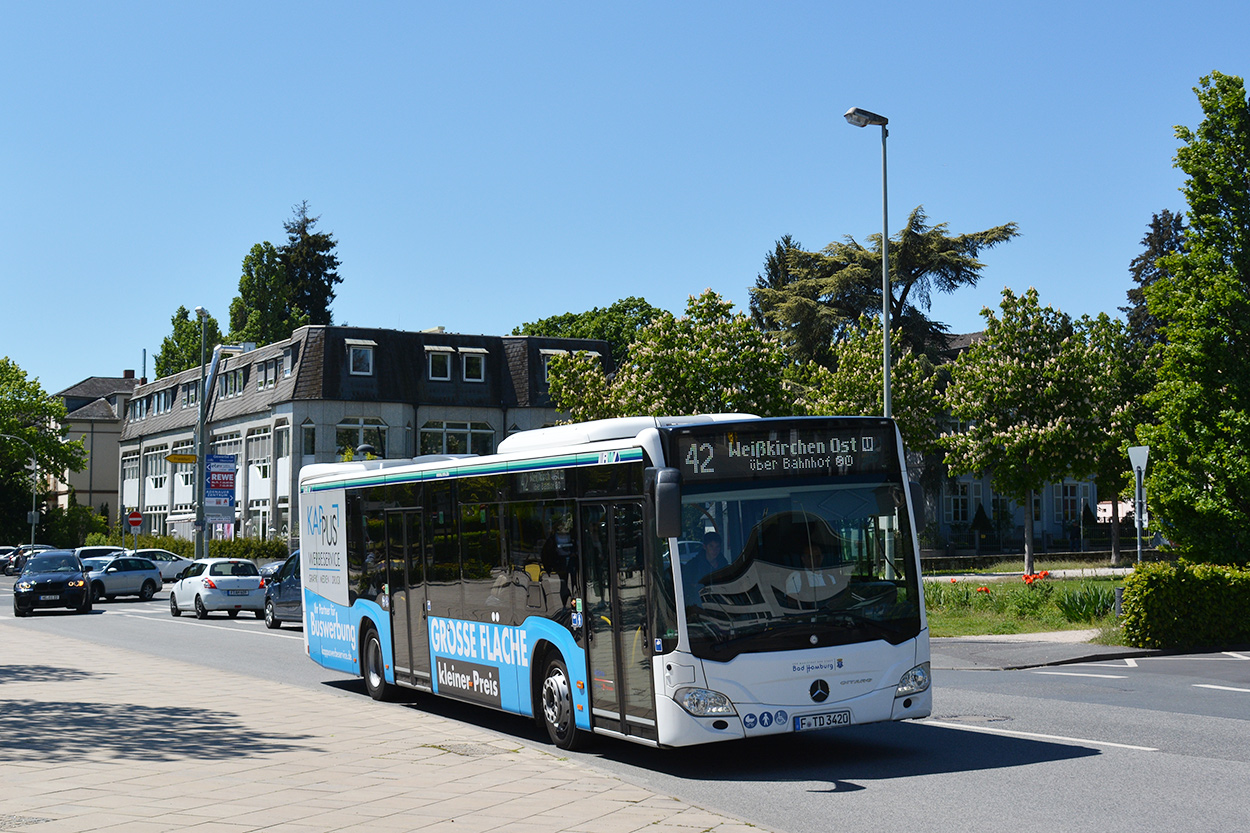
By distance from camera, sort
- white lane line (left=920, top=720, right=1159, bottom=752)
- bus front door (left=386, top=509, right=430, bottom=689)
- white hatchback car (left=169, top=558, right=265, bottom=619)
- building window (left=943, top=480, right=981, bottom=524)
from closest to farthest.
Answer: white lane line (left=920, top=720, right=1159, bottom=752)
bus front door (left=386, top=509, right=430, bottom=689)
white hatchback car (left=169, top=558, right=265, bottom=619)
building window (left=943, top=480, right=981, bottom=524)

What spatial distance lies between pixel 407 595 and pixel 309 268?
85491 mm

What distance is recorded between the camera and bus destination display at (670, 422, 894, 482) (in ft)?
32.9

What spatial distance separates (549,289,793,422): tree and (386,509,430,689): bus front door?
28.3 meters

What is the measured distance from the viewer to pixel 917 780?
9461 millimetres

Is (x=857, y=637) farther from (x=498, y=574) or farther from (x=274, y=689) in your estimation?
(x=274, y=689)

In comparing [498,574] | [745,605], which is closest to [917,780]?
[745,605]

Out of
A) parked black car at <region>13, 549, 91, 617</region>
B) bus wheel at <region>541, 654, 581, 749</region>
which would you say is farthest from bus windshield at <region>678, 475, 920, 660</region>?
parked black car at <region>13, 549, 91, 617</region>

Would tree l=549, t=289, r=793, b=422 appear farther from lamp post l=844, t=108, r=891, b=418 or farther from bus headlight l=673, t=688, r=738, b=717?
bus headlight l=673, t=688, r=738, b=717

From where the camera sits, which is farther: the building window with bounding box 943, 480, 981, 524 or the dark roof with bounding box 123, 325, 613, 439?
the building window with bounding box 943, 480, 981, 524

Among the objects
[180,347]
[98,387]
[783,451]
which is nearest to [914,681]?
[783,451]

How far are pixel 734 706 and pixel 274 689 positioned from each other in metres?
8.32

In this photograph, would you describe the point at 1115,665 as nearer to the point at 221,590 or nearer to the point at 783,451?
the point at 783,451

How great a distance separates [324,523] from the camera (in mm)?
16922

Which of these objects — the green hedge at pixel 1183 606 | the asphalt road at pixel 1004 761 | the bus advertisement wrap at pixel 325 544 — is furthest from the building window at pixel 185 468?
the green hedge at pixel 1183 606
